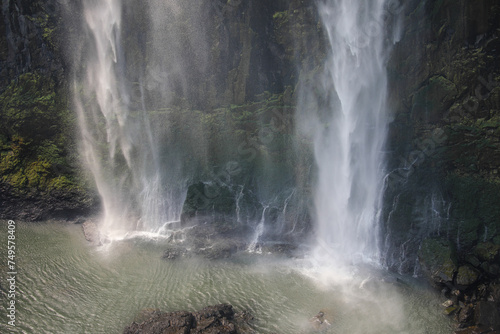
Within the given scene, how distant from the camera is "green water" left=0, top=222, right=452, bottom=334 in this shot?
10.6 metres

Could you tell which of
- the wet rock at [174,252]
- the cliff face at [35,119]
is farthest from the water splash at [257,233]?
the cliff face at [35,119]

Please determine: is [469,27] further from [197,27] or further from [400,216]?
[197,27]

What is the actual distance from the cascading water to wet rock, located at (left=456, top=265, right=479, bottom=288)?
12844 millimetres

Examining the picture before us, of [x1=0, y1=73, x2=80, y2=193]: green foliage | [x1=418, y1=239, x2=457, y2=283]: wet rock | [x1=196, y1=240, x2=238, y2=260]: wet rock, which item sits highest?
[x1=0, y1=73, x2=80, y2=193]: green foliage

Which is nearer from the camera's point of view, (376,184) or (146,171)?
(376,184)

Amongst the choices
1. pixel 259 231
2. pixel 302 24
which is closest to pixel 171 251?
pixel 259 231

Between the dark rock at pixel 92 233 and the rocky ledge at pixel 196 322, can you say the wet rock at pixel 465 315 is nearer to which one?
the rocky ledge at pixel 196 322

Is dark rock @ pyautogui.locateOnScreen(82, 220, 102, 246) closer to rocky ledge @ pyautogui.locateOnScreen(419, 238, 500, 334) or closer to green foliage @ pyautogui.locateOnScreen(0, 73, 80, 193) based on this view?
green foliage @ pyautogui.locateOnScreen(0, 73, 80, 193)

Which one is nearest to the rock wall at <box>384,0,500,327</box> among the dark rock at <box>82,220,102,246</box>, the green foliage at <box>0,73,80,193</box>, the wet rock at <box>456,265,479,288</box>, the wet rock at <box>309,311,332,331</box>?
the wet rock at <box>456,265,479,288</box>

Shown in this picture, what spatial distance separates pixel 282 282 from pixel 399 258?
17.4 ft

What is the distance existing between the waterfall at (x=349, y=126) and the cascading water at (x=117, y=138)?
25.5 feet

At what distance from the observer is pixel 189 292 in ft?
40.1

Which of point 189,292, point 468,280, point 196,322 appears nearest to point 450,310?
point 468,280

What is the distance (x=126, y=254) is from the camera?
1470 cm
